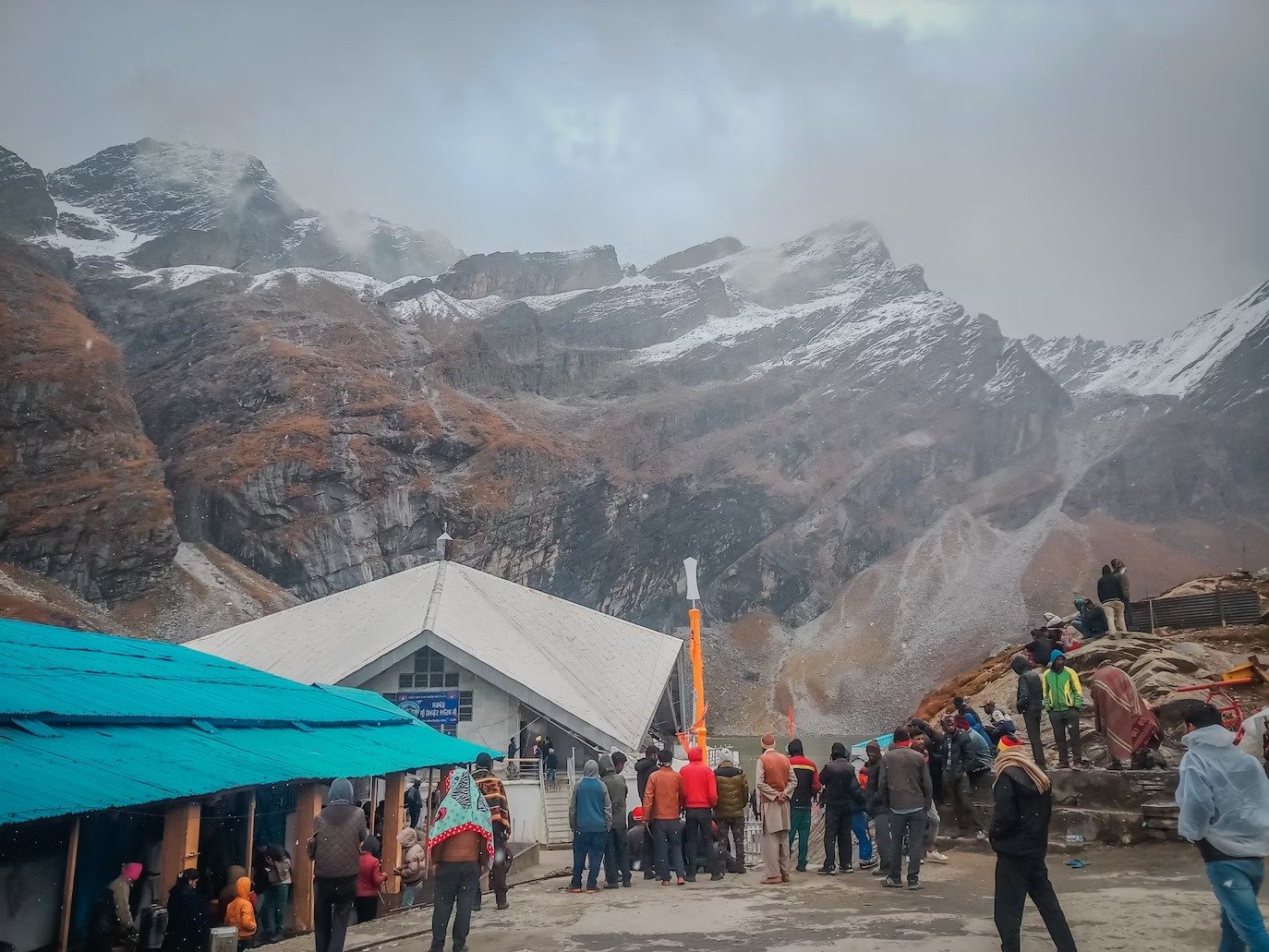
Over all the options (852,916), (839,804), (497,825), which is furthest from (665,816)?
(852,916)

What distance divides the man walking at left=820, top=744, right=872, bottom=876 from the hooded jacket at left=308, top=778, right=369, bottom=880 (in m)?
5.54

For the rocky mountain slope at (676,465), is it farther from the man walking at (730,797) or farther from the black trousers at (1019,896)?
the black trousers at (1019,896)

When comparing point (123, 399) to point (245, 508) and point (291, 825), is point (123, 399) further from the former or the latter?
point (291, 825)

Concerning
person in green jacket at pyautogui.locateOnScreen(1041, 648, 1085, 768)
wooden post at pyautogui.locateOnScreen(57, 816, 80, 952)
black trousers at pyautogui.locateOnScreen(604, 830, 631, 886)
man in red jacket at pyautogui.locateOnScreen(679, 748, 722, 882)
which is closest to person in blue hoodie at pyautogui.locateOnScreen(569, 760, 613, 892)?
black trousers at pyautogui.locateOnScreen(604, 830, 631, 886)

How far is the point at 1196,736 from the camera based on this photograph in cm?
497

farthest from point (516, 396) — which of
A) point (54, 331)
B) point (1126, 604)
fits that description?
point (1126, 604)

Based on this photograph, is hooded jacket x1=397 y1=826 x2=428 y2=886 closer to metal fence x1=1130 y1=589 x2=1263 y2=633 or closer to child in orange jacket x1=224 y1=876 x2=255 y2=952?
child in orange jacket x1=224 y1=876 x2=255 y2=952

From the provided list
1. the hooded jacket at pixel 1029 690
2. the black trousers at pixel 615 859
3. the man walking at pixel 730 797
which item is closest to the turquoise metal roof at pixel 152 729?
the black trousers at pixel 615 859

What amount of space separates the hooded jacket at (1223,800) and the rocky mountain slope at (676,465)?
237ft

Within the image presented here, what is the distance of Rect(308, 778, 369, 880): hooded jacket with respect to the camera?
6281mm

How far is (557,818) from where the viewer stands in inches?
763

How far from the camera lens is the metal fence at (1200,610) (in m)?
18.2

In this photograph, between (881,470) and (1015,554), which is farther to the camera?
(881,470)

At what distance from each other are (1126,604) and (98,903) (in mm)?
18511
